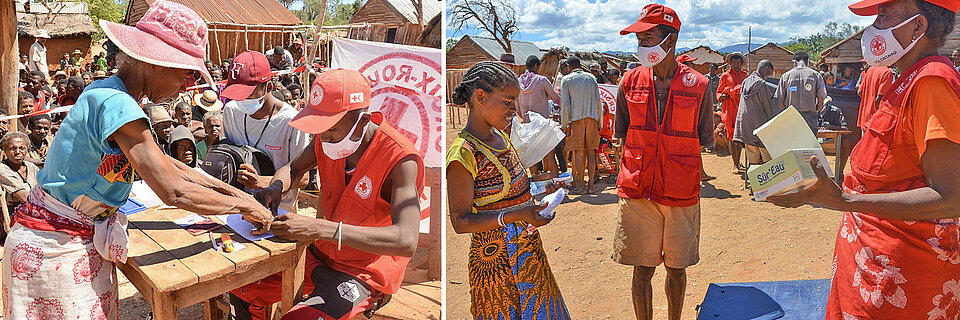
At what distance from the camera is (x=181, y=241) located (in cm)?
254

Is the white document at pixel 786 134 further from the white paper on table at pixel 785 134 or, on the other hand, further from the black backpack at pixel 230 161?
the black backpack at pixel 230 161

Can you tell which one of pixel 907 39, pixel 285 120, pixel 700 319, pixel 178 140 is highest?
pixel 907 39

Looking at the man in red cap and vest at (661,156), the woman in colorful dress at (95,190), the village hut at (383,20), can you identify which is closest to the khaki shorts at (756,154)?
the man in red cap and vest at (661,156)

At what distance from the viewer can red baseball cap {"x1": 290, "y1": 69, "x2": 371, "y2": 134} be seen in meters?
2.39

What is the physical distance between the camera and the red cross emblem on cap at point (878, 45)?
2.19m

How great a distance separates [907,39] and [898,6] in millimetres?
119

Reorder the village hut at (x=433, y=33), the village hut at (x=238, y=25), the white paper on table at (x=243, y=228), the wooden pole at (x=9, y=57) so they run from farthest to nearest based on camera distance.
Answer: the village hut at (x=238, y=25) → the village hut at (x=433, y=33) → the wooden pole at (x=9, y=57) → the white paper on table at (x=243, y=228)

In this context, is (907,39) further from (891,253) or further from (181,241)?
(181,241)

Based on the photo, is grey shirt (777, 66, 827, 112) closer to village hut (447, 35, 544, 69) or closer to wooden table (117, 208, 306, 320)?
wooden table (117, 208, 306, 320)

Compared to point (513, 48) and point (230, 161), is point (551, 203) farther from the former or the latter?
point (513, 48)

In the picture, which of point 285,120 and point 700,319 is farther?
point 285,120

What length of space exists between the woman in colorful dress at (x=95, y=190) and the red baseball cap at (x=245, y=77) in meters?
1.89

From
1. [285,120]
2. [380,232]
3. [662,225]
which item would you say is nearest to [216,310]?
[285,120]

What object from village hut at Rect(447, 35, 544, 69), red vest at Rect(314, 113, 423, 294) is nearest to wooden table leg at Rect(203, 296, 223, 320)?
red vest at Rect(314, 113, 423, 294)
